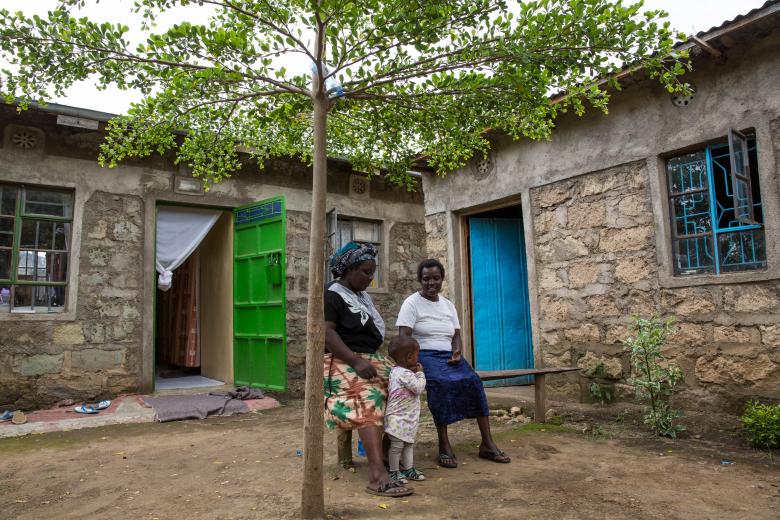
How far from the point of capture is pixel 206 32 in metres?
2.55

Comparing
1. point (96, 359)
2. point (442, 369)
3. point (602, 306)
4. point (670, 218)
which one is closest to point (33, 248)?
point (96, 359)

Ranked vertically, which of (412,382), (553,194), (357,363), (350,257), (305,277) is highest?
(553,194)

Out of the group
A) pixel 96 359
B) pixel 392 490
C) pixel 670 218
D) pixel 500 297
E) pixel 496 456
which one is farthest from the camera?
pixel 500 297

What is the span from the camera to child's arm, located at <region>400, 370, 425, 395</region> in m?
3.29

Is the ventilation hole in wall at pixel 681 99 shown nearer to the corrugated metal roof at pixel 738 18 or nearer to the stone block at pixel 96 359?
the corrugated metal roof at pixel 738 18

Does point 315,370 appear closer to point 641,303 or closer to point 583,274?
point 641,303

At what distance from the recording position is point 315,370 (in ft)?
8.89

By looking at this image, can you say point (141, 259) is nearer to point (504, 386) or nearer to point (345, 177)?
point (345, 177)

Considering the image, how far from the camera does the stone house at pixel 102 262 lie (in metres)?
5.98

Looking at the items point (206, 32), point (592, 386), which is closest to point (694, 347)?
point (592, 386)

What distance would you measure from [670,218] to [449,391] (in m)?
2.88

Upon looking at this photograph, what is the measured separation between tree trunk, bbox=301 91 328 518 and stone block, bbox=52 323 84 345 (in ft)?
15.1

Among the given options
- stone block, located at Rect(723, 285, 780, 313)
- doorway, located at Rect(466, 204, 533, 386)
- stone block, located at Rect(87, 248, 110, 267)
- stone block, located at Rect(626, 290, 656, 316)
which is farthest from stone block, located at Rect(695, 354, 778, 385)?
stone block, located at Rect(87, 248, 110, 267)

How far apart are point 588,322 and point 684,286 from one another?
1051 millimetres
